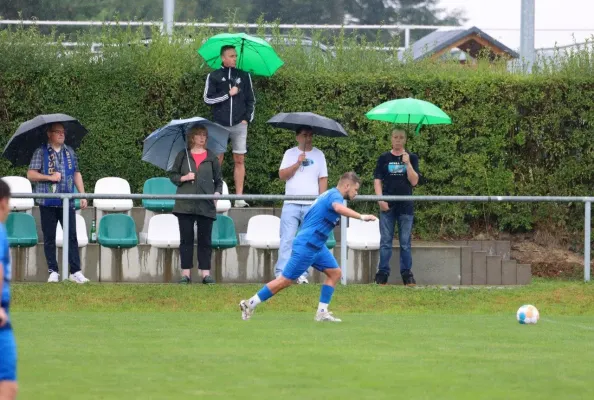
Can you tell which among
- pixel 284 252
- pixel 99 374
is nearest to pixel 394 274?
pixel 284 252

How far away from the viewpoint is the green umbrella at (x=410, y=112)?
17.8m

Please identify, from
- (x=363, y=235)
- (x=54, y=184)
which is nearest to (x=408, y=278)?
(x=363, y=235)

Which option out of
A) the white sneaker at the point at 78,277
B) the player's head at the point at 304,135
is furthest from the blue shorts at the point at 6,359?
the player's head at the point at 304,135

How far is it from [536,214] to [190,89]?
20.6ft

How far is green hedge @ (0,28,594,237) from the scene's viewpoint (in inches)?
810

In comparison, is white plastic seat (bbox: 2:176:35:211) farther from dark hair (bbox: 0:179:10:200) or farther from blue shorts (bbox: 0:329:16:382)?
blue shorts (bbox: 0:329:16:382)

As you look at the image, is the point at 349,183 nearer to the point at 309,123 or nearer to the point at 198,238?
the point at 309,123

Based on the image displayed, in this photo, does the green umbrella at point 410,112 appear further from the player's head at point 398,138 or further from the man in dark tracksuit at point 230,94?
the man in dark tracksuit at point 230,94

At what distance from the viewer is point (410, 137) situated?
20828 mm

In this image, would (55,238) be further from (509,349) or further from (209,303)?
(509,349)

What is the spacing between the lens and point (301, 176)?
56.7ft

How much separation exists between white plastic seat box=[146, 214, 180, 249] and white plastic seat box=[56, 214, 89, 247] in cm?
89

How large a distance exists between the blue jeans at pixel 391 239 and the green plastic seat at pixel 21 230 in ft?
16.0

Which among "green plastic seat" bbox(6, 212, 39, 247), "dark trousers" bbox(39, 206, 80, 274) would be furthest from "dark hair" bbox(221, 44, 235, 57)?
"green plastic seat" bbox(6, 212, 39, 247)
